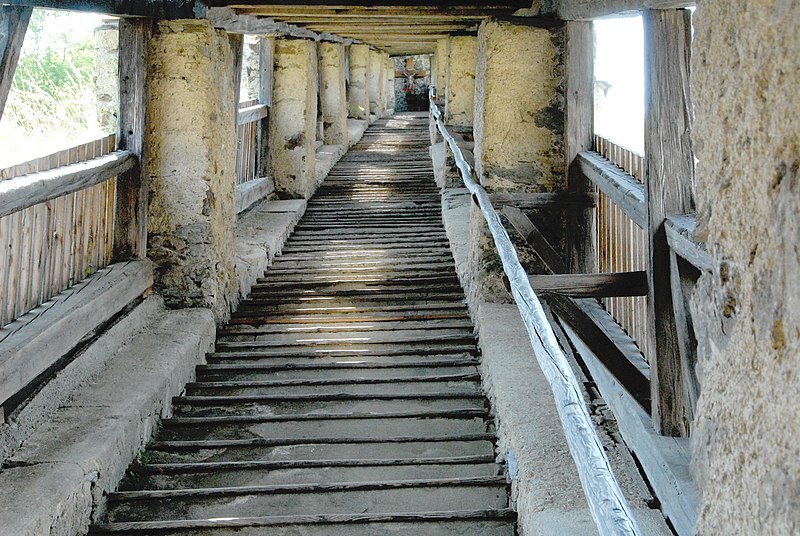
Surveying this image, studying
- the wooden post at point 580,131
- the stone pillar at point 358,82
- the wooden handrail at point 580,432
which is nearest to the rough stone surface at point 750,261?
the wooden handrail at point 580,432

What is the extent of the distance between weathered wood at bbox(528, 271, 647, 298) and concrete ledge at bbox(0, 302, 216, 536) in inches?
79.5

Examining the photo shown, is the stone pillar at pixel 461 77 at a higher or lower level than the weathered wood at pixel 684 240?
higher

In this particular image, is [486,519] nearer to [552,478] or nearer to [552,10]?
[552,478]

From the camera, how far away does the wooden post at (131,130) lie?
493 cm

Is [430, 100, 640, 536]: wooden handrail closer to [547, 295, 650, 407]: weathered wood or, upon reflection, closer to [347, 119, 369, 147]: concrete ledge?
[547, 295, 650, 407]: weathered wood

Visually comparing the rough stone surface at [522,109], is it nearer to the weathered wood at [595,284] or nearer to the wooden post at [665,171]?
the weathered wood at [595,284]

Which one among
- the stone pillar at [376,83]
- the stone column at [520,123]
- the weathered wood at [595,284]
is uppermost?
the stone pillar at [376,83]

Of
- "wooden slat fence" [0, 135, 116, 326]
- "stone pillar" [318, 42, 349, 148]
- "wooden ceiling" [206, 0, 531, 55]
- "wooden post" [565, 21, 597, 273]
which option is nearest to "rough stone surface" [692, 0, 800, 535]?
"wooden slat fence" [0, 135, 116, 326]

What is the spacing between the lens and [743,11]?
1.24 m

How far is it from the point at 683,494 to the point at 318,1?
154 inches

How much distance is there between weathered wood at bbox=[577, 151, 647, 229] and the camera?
341 cm

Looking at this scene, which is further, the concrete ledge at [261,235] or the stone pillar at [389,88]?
the stone pillar at [389,88]

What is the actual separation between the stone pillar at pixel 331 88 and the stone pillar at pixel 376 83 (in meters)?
5.26

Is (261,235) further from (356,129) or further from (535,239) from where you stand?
(356,129)
